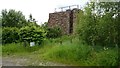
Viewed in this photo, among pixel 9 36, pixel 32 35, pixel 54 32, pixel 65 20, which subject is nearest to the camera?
pixel 32 35

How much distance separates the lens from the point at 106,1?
386 inches

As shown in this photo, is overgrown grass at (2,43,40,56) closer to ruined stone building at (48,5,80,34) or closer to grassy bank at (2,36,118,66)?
grassy bank at (2,36,118,66)

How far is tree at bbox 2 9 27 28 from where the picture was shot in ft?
64.2

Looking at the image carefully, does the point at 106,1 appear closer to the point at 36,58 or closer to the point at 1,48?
the point at 36,58

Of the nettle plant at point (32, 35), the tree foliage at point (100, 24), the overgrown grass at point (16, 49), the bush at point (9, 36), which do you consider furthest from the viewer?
the bush at point (9, 36)

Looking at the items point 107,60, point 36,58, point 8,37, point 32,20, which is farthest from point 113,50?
point 32,20

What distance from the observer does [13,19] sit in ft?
66.3

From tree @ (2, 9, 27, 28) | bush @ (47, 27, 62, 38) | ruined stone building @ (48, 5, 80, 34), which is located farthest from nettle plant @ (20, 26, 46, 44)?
ruined stone building @ (48, 5, 80, 34)

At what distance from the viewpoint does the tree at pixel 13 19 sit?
19.6 m

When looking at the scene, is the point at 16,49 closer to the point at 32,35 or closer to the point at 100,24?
the point at 32,35

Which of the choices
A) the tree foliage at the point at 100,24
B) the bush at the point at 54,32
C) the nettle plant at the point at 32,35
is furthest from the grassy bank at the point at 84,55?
the bush at the point at 54,32

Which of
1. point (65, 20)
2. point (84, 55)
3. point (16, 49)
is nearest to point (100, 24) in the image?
point (84, 55)

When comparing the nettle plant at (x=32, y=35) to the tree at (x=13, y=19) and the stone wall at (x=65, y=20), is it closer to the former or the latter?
the tree at (x=13, y=19)

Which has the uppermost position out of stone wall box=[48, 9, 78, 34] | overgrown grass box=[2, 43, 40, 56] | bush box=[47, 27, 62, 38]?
stone wall box=[48, 9, 78, 34]
